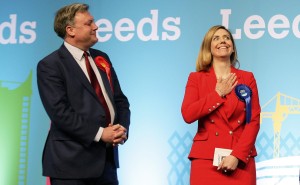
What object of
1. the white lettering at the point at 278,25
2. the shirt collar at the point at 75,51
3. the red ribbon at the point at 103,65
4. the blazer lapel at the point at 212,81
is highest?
the white lettering at the point at 278,25

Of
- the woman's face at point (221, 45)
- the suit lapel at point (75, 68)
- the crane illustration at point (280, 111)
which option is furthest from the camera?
the crane illustration at point (280, 111)

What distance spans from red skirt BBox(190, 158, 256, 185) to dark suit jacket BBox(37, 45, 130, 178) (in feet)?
1.65

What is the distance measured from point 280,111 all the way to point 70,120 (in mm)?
1670

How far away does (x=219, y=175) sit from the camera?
275 centimetres

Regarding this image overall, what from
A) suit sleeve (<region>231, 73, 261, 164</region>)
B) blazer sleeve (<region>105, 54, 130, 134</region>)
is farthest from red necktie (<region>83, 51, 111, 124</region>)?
suit sleeve (<region>231, 73, 261, 164</region>)

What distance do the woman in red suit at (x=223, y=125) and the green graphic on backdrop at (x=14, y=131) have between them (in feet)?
5.57

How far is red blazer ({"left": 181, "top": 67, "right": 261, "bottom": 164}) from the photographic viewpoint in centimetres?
276

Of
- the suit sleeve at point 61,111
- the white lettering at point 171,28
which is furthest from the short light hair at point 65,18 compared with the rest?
the white lettering at point 171,28

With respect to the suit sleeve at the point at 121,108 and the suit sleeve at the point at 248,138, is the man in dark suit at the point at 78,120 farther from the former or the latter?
the suit sleeve at the point at 248,138

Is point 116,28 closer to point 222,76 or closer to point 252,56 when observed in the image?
point 252,56

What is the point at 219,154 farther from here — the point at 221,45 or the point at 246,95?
the point at 221,45

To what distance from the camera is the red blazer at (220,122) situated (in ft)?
9.05

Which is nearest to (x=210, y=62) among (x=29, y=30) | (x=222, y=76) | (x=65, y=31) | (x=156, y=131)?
(x=222, y=76)

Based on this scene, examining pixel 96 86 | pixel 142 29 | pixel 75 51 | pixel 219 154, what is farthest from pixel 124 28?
pixel 219 154
